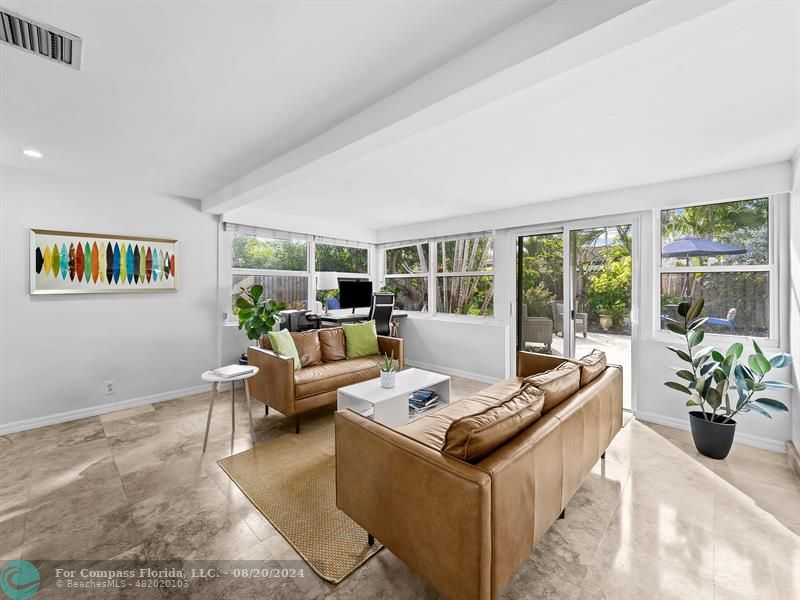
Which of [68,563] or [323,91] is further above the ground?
[323,91]

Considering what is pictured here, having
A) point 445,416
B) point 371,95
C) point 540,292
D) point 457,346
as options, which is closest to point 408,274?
point 457,346

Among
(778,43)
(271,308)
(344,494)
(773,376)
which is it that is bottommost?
(344,494)

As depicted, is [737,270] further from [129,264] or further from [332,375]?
[129,264]

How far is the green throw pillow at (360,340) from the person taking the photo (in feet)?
13.3

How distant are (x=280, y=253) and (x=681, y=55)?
15.1 feet

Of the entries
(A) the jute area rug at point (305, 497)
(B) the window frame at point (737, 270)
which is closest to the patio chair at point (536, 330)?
(B) the window frame at point (737, 270)

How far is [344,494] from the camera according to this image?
1.70 metres

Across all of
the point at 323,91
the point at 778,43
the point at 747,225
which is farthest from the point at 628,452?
the point at 323,91

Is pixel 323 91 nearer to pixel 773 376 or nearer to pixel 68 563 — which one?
pixel 68 563

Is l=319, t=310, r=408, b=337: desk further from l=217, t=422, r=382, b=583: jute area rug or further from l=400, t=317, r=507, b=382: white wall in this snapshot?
l=217, t=422, r=382, b=583: jute area rug

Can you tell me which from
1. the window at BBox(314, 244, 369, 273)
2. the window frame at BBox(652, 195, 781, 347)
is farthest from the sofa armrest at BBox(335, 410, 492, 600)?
the window at BBox(314, 244, 369, 273)

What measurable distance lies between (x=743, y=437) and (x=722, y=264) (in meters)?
1.51

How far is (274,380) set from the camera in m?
3.14

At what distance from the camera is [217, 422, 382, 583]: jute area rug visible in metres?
1.69
